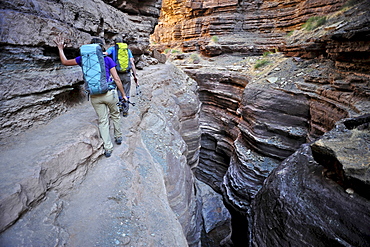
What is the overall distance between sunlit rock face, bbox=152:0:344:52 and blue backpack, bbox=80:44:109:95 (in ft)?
46.9

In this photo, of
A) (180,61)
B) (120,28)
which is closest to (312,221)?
(120,28)

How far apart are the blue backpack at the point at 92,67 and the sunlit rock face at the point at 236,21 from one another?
14.3 m

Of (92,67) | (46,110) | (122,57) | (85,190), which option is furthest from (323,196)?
(46,110)

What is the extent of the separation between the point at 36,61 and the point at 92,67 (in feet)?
4.21

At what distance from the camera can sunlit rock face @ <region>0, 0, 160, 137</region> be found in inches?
100

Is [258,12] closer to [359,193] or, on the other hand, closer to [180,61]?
[180,61]

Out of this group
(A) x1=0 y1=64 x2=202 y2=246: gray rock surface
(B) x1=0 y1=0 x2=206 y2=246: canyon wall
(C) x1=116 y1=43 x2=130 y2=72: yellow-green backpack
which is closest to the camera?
(A) x1=0 y1=64 x2=202 y2=246: gray rock surface

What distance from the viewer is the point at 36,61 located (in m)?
2.98

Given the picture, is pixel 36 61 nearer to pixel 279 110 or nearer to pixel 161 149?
pixel 161 149

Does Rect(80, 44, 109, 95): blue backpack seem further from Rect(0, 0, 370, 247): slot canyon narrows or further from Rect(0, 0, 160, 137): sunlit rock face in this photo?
Rect(0, 0, 160, 137): sunlit rock face

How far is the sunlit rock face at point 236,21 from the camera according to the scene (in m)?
14.0

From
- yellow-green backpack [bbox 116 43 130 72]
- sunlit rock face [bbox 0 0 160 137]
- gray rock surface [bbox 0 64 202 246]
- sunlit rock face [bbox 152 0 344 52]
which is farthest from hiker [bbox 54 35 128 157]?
sunlit rock face [bbox 152 0 344 52]

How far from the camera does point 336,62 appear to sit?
7.99m

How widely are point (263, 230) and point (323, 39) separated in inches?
350
